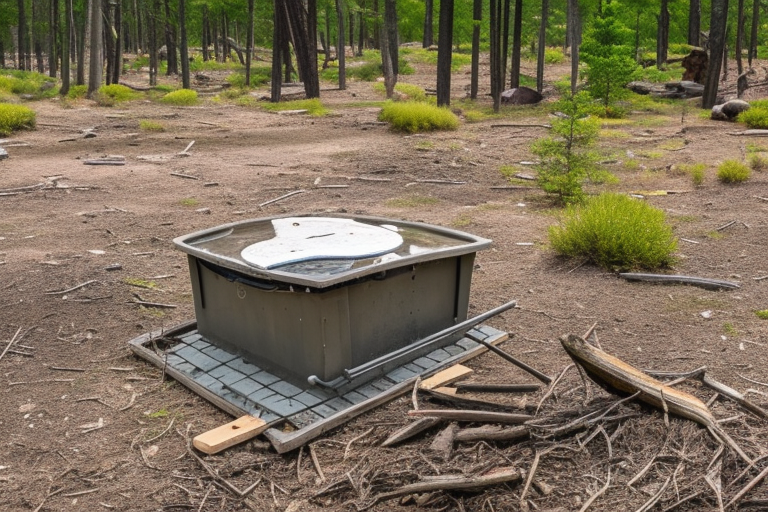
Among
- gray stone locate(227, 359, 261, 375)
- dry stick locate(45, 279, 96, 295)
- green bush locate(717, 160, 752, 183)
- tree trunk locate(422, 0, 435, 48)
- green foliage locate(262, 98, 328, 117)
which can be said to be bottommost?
gray stone locate(227, 359, 261, 375)

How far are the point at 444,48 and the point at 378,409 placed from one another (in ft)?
46.3

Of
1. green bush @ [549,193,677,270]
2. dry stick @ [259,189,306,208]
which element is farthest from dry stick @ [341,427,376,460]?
dry stick @ [259,189,306,208]

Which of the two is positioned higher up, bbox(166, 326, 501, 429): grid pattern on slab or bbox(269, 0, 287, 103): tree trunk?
bbox(269, 0, 287, 103): tree trunk

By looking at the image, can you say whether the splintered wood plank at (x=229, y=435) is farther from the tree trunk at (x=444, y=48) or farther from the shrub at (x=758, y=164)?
the tree trunk at (x=444, y=48)

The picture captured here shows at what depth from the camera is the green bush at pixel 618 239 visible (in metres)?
6.71

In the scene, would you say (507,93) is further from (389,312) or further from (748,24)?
(748,24)

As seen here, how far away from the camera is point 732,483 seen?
3084 millimetres

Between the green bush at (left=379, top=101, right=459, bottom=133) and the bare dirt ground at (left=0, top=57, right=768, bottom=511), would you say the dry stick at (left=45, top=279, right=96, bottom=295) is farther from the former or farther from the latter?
the green bush at (left=379, top=101, right=459, bottom=133)

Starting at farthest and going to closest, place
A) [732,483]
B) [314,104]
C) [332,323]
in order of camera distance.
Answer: [314,104] → [332,323] → [732,483]

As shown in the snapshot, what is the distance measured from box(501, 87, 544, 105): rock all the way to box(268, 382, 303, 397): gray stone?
17.8 m

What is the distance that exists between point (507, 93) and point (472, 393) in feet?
58.9

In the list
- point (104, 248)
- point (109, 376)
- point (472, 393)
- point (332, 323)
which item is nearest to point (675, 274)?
point (472, 393)

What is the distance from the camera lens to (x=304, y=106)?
64.5 ft

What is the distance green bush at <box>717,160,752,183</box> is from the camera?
409 inches
